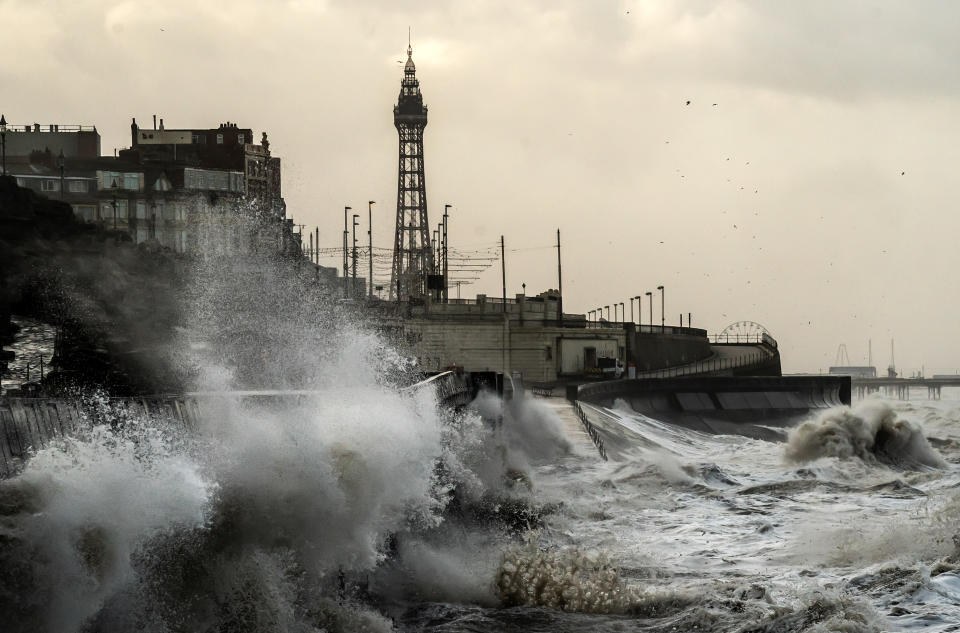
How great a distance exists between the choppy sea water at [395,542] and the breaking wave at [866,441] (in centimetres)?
1111

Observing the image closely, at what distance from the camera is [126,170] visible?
85250 mm

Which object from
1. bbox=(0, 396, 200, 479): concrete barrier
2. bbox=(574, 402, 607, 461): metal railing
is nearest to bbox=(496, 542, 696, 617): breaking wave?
bbox=(0, 396, 200, 479): concrete barrier

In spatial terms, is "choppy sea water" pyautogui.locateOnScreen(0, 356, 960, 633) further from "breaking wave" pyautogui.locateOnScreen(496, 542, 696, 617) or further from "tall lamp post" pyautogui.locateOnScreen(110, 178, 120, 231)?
"tall lamp post" pyautogui.locateOnScreen(110, 178, 120, 231)

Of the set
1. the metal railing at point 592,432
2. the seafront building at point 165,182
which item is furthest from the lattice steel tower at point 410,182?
the metal railing at point 592,432

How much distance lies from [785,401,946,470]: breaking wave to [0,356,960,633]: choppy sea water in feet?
36.4

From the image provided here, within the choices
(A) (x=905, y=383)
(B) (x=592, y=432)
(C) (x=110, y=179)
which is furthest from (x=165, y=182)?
(A) (x=905, y=383)

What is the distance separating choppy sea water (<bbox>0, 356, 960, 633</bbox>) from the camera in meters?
9.45

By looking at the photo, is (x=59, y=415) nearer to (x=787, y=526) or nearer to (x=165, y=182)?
(x=787, y=526)

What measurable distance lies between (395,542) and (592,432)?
20.5 m

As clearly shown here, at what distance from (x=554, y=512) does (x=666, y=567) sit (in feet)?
19.4

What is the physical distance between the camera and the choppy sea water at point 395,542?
9.45 meters

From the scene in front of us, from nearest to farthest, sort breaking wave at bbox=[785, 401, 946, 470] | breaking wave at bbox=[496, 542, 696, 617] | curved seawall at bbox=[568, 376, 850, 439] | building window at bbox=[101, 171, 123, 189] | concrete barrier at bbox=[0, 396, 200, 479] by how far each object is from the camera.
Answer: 1. concrete barrier at bbox=[0, 396, 200, 479]
2. breaking wave at bbox=[496, 542, 696, 617]
3. breaking wave at bbox=[785, 401, 946, 470]
4. curved seawall at bbox=[568, 376, 850, 439]
5. building window at bbox=[101, 171, 123, 189]

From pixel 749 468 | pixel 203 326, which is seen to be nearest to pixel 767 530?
pixel 749 468

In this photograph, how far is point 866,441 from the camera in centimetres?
3878
